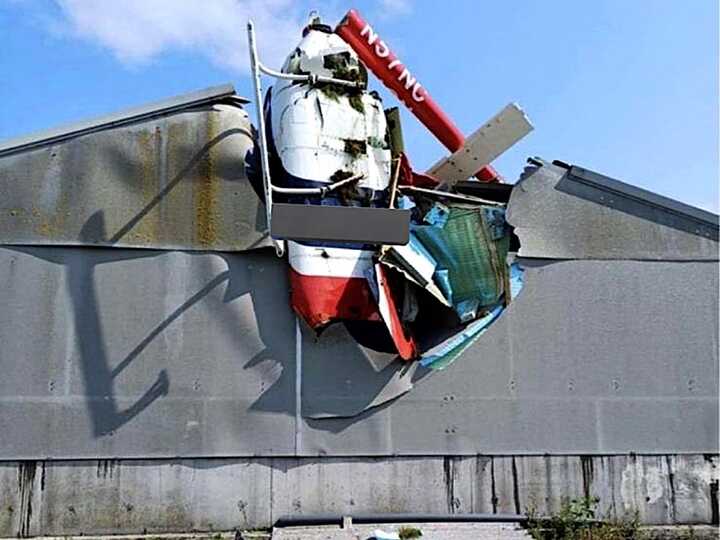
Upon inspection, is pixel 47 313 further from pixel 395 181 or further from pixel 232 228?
pixel 395 181

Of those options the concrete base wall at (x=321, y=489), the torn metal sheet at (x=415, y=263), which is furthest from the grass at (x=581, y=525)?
the torn metal sheet at (x=415, y=263)

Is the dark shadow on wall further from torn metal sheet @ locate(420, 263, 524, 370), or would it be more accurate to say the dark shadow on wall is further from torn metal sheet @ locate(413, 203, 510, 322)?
torn metal sheet @ locate(413, 203, 510, 322)

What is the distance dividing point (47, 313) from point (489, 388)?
3.36 m

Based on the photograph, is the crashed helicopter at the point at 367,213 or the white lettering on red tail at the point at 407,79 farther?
the white lettering on red tail at the point at 407,79

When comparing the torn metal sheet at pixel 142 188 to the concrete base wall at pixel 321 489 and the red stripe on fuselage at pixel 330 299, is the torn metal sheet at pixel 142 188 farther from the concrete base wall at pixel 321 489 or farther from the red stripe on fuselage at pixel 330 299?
the concrete base wall at pixel 321 489

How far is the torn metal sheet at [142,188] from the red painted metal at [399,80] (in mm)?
1497

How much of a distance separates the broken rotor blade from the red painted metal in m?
0.18

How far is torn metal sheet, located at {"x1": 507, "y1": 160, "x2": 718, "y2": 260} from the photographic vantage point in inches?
243

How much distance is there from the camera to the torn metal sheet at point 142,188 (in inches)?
218

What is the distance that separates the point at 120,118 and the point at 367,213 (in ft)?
6.85

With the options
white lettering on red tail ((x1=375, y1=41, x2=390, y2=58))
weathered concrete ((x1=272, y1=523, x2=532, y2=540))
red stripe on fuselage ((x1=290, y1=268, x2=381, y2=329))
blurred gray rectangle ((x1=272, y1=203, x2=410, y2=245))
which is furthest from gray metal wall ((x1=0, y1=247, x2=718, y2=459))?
white lettering on red tail ((x1=375, y1=41, x2=390, y2=58))

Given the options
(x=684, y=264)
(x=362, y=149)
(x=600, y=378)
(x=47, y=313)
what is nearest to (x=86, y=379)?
(x=47, y=313)

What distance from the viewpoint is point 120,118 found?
572 centimetres

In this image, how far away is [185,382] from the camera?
17.9 ft
